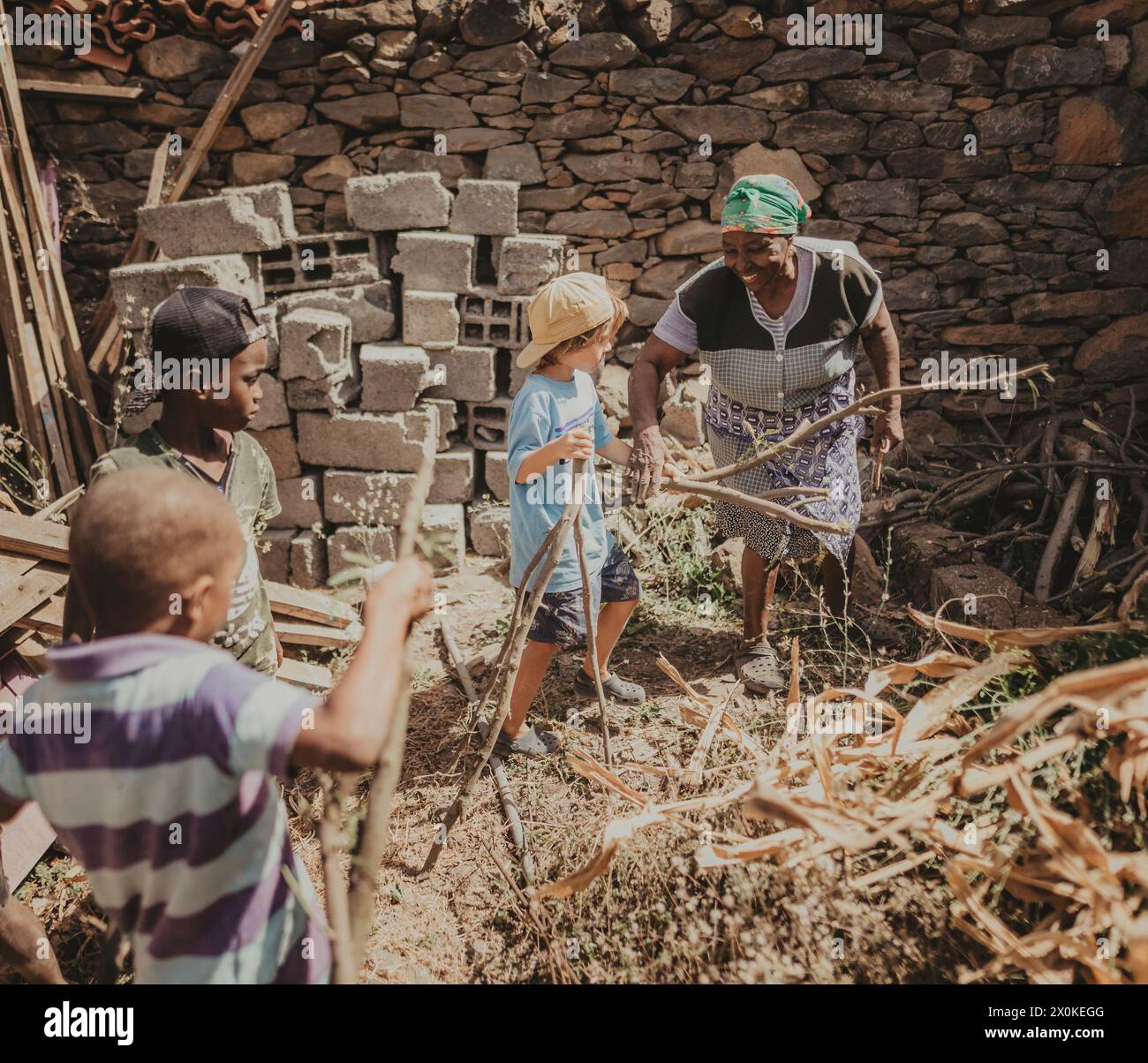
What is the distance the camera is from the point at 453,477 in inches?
202

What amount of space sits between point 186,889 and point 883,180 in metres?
5.61

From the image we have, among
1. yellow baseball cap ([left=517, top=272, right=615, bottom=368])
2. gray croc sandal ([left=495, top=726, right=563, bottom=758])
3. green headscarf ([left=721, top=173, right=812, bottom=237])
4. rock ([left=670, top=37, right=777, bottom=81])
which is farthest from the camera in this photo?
rock ([left=670, top=37, right=777, bottom=81])

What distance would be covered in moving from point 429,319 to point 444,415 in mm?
589

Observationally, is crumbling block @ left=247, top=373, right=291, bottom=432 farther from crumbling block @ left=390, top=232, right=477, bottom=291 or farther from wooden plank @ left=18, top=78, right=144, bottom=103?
wooden plank @ left=18, top=78, right=144, bottom=103

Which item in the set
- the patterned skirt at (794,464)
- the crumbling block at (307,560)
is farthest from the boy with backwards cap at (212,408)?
the crumbling block at (307,560)

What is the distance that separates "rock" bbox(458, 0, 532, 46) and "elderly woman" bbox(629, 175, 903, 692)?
272cm

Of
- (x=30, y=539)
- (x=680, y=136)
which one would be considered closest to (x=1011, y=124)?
(x=680, y=136)

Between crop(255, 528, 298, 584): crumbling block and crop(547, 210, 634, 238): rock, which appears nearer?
crop(255, 528, 298, 584): crumbling block

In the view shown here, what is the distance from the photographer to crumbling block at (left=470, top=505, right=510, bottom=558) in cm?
514

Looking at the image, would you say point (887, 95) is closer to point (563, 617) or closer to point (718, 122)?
point (718, 122)

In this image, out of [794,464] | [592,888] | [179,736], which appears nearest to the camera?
[179,736]

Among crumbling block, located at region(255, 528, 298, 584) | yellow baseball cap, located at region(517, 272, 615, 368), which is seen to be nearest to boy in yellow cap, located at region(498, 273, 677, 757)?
yellow baseball cap, located at region(517, 272, 615, 368)

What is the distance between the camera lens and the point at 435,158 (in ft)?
16.8

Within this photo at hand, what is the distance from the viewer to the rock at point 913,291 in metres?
5.46
